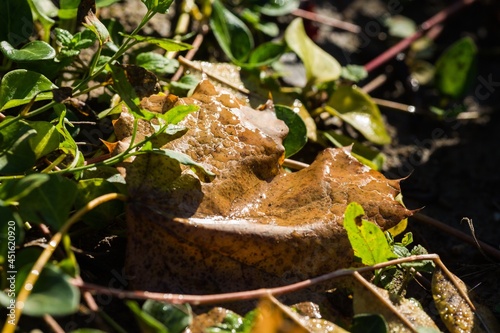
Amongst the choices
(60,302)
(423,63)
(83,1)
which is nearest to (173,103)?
(83,1)

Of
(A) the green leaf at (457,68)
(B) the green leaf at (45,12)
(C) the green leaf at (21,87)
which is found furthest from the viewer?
(A) the green leaf at (457,68)

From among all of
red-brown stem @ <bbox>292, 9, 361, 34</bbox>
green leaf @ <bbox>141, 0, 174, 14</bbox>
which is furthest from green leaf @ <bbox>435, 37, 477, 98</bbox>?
green leaf @ <bbox>141, 0, 174, 14</bbox>

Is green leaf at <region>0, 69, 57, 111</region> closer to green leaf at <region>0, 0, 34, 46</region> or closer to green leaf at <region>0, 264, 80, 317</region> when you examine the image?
green leaf at <region>0, 0, 34, 46</region>

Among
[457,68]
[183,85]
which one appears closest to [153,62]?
[183,85]

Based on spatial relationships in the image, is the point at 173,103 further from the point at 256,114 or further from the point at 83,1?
the point at 83,1

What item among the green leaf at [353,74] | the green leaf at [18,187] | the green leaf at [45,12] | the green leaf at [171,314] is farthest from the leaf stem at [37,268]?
the green leaf at [353,74]

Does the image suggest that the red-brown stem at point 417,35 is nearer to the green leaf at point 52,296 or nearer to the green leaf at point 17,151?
the green leaf at point 17,151
